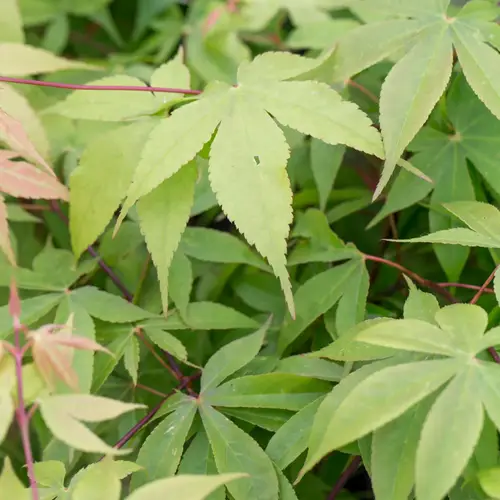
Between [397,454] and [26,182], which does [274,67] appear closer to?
[26,182]

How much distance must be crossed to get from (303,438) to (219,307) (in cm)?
20

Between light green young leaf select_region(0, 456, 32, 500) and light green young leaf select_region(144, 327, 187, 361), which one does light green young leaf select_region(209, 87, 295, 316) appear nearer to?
light green young leaf select_region(144, 327, 187, 361)

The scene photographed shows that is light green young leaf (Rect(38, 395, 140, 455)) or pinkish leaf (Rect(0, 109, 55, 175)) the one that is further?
pinkish leaf (Rect(0, 109, 55, 175))

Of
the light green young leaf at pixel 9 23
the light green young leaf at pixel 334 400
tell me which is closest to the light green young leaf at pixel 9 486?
the light green young leaf at pixel 334 400

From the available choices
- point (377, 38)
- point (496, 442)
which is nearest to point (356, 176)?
point (377, 38)

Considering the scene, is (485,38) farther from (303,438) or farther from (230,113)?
(303,438)

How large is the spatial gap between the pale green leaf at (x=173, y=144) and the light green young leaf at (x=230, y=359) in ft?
0.62

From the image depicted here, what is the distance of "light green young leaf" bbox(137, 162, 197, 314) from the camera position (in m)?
0.56

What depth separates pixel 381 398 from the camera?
1.44 ft

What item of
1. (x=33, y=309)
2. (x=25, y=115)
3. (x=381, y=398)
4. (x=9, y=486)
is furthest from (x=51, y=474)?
(x=25, y=115)

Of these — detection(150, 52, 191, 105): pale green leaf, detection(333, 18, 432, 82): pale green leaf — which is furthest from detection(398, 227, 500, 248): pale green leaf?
detection(150, 52, 191, 105): pale green leaf

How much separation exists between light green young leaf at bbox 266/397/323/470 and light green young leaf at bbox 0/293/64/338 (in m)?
0.30

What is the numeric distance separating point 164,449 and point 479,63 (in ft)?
1.68

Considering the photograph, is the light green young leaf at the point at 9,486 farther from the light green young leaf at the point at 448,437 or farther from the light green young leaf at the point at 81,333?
the light green young leaf at the point at 448,437
